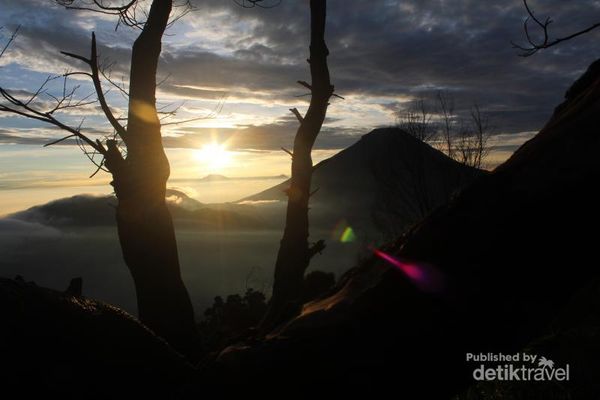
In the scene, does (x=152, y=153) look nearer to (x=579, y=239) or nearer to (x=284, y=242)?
(x=284, y=242)

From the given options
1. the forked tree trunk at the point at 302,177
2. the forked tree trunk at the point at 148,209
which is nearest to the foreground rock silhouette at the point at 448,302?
the forked tree trunk at the point at 148,209

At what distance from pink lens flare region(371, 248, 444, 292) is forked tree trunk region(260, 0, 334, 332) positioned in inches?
196

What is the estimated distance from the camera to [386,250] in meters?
2.65

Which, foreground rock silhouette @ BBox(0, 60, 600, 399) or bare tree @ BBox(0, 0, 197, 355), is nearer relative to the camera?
foreground rock silhouette @ BBox(0, 60, 600, 399)

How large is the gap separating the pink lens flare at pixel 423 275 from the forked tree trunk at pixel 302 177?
4.97 meters

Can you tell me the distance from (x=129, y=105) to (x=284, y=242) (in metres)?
3.12

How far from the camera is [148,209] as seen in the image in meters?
6.01

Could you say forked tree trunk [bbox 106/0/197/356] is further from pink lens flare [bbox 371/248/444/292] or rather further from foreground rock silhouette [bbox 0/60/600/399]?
pink lens flare [bbox 371/248/444/292]

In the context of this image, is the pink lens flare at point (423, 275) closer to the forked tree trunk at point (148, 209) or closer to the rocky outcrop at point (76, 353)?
the rocky outcrop at point (76, 353)

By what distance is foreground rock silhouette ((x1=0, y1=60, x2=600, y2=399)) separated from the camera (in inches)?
82.7

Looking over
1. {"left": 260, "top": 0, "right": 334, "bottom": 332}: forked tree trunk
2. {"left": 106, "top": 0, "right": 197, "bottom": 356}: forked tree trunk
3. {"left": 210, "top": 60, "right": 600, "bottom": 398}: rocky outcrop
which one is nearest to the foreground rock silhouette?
{"left": 210, "top": 60, "right": 600, "bottom": 398}: rocky outcrop

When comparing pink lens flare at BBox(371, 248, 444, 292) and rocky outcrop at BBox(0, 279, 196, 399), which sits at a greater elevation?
pink lens flare at BBox(371, 248, 444, 292)

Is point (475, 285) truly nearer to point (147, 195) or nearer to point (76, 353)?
point (76, 353)

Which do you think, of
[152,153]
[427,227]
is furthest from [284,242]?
[427,227]
